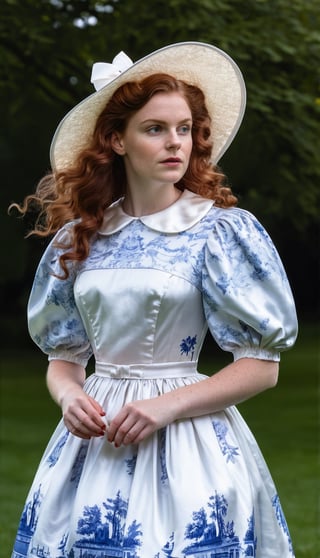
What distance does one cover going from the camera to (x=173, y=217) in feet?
9.00

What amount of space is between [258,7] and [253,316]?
6.67m

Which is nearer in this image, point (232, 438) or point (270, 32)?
point (232, 438)

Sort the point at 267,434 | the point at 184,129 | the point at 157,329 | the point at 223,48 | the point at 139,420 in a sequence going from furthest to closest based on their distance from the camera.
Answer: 1. the point at 267,434
2. the point at 223,48
3. the point at 184,129
4. the point at 157,329
5. the point at 139,420

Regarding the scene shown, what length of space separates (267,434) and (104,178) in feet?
27.4

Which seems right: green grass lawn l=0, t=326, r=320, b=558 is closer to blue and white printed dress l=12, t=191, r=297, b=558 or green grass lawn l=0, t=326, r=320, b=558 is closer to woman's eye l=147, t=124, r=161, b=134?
blue and white printed dress l=12, t=191, r=297, b=558

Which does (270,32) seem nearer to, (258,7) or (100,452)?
(258,7)

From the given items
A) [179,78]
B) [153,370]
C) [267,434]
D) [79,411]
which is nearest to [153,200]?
[179,78]

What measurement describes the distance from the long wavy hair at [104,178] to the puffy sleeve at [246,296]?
202 millimetres

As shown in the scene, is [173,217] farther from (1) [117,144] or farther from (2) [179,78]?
(2) [179,78]

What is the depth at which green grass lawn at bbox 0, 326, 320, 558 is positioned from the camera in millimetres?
6605

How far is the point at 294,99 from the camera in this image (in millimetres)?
8906

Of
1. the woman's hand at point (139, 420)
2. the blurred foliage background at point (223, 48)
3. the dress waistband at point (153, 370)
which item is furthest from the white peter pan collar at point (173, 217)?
the blurred foliage background at point (223, 48)

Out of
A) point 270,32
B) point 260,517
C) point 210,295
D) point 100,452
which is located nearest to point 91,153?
point 210,295

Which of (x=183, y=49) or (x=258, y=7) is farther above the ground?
(x=258, y=7)
